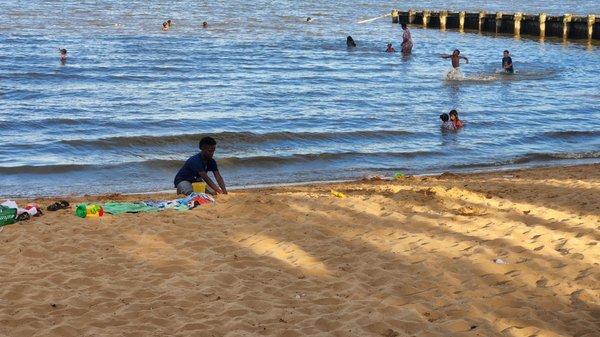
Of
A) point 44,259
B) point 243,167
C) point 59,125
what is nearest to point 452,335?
point 44,259

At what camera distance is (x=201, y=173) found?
465 inches

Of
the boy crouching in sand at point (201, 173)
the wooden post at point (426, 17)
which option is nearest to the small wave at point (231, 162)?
the boy crouching in sand at point (201, 173)

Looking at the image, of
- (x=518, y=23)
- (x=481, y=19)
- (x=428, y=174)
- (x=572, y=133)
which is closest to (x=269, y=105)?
(x=428, y=174)

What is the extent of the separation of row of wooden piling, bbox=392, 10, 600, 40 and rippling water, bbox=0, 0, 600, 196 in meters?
1.58

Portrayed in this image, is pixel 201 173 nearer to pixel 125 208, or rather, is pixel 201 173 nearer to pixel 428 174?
pixel 125 208

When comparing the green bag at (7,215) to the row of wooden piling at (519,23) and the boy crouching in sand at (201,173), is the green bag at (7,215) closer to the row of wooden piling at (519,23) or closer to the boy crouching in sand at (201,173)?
the boy crouching in sand at (201,173)

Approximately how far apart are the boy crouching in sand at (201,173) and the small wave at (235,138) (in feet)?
19.9

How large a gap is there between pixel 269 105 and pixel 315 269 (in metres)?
14.1

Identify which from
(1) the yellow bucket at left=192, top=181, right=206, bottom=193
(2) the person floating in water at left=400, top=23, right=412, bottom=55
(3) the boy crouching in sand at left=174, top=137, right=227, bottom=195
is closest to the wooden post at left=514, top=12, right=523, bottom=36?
(2) the person floating in water at left=400, top=23, right=412, bottom=55

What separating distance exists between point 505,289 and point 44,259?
4767 mm

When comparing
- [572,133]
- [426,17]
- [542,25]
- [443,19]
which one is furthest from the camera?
[426,17]

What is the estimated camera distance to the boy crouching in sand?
11773 millimetres

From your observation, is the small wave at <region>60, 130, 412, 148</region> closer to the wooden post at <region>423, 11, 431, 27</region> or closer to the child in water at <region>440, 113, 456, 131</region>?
the child in water at <region>440, 113, 456, 131</region>

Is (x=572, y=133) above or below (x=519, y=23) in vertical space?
below
